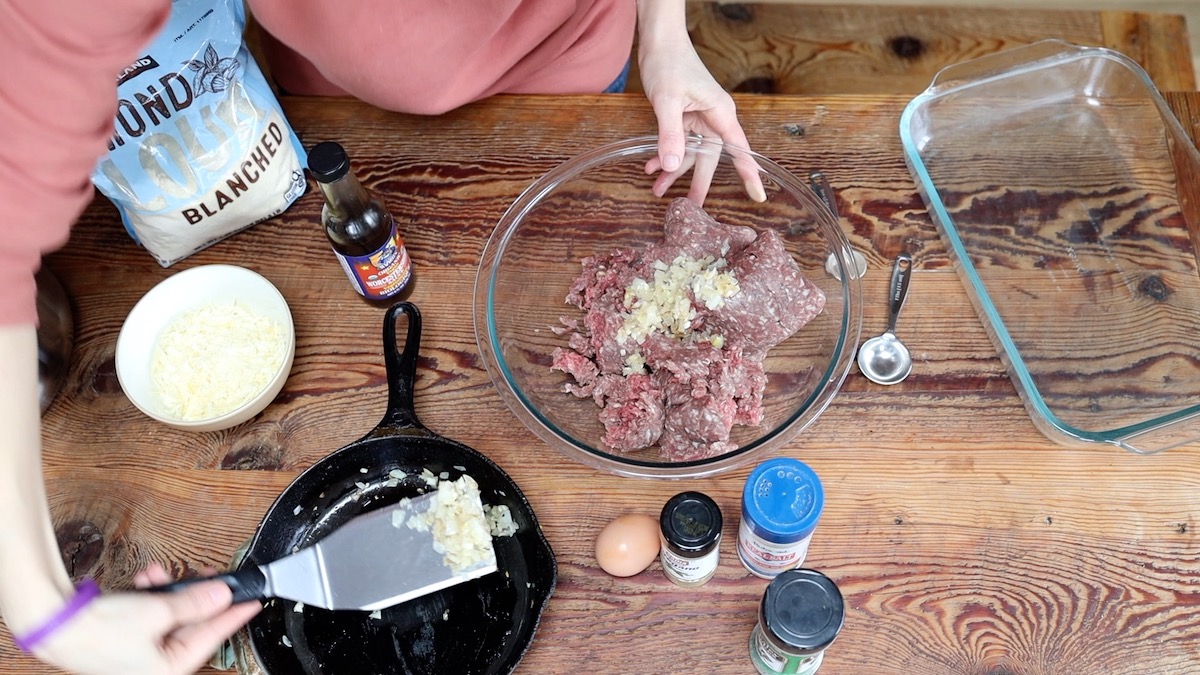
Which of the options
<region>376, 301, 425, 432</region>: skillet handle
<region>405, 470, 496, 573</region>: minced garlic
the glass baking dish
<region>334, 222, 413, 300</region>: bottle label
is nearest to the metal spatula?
<region>405, 470, 496, 573</region>: minced garlic

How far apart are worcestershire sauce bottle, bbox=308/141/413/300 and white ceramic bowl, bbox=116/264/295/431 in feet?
0.49

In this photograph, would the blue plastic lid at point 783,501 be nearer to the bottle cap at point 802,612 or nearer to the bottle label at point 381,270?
the bottle cap at point 802,612

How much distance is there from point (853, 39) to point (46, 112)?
2120mm

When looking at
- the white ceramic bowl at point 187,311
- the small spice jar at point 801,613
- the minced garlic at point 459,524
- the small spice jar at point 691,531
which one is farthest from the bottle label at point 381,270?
the small spice jar at point 801,613

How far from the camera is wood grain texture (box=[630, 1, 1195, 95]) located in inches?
93.1

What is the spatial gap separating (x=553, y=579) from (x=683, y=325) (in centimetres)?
45

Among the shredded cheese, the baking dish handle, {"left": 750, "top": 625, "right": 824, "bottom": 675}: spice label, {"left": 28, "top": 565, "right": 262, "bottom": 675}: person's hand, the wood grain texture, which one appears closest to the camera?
{"left": 28, "top": 565, "right": 262, "bottom": 675}: person's hand

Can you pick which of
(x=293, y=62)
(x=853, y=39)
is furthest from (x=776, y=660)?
(x=853, y=39)

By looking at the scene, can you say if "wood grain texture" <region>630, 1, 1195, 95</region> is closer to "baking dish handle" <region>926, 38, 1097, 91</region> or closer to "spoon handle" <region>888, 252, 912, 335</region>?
"baking dish handle" <region>926, 38, 1097, 91</region>

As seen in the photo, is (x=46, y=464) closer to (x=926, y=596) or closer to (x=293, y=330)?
(x=293, y=330)

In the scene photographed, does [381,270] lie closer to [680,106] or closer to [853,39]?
[680,106]

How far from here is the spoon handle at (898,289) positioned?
1.40m

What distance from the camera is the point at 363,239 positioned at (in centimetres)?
130

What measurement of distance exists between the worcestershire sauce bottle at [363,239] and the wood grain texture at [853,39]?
134 cm
